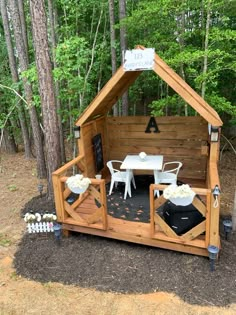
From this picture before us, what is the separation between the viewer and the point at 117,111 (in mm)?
8641

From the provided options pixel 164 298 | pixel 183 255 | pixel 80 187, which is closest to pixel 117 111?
pixel 80 187

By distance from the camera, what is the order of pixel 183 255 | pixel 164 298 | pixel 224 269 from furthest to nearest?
pixel 183 255, pixel 224 269, pixel 164 298

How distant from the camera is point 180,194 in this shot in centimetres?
341

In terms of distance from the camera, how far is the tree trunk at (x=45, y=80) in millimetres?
4520

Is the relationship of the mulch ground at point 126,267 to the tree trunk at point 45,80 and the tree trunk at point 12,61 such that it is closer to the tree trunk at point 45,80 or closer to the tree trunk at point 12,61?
the tree trunk at point 45,80

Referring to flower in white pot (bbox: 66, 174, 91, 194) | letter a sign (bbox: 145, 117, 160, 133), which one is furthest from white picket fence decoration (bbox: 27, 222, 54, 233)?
letter a sign (bbox: 145, 117, 160, 133)

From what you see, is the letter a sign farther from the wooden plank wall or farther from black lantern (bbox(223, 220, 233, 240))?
black lantern (bbox(223, 220, 233, 240))

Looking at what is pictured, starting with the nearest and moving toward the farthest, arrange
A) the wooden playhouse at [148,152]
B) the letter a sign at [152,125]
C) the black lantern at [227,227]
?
the wooden playhouse at [148,152] < the black lantern at [227,227] < the letter a sign at [152,125]

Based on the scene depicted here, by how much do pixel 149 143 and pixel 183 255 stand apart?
10.6 ft

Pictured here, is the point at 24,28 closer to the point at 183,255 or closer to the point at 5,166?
the point at 5,166

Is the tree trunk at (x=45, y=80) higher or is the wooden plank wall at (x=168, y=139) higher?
the tree trunk at (x=45, y=80)

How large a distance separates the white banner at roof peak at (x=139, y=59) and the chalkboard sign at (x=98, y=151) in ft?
6.86

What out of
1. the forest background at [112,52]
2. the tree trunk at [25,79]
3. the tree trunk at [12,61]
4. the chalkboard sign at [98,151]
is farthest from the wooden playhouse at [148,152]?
the tree trunk at [12,61]

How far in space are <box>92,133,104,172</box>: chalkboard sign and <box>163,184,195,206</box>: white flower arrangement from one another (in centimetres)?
288
